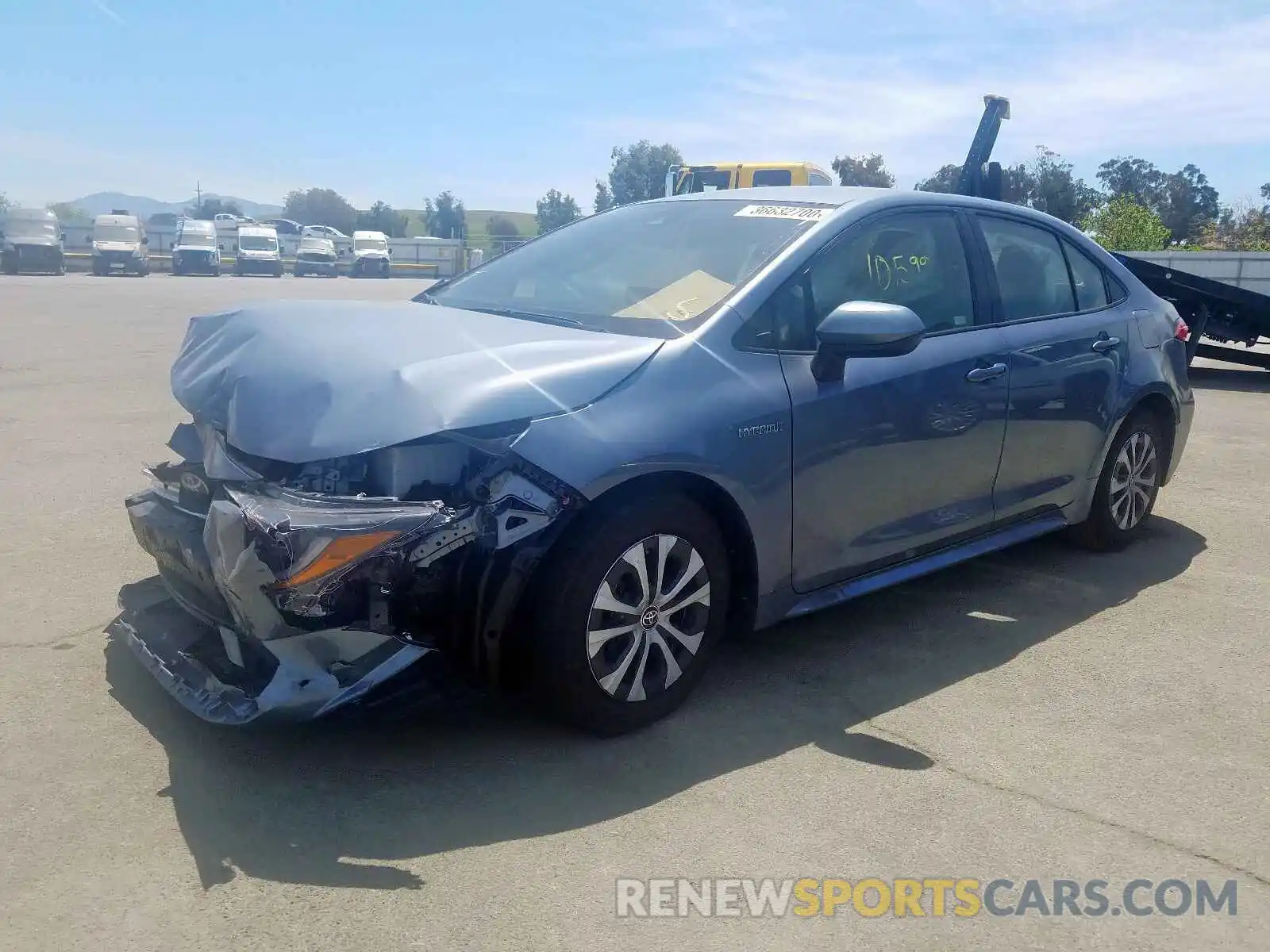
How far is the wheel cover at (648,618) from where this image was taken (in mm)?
3180

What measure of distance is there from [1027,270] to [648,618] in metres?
2.59

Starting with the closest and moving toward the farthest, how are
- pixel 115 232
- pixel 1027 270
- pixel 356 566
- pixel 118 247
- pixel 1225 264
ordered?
pixel 356 566 → pixel 1027 270 → pixel 1225 264 → pixel 118 247 → pixel 115 232

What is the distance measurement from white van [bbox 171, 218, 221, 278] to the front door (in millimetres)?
43361

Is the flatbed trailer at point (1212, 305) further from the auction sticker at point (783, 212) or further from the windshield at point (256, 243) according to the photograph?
the windshield at point (256, 243)

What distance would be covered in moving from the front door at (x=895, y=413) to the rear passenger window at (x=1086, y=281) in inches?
34.5

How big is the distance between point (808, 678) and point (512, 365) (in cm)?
157

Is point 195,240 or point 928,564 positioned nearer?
point 928,564

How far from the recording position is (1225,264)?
2294 cm

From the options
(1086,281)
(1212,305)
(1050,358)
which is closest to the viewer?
(1050,358)

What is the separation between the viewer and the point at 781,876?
268 cm

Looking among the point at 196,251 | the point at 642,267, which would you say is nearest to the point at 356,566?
the point at 642,267

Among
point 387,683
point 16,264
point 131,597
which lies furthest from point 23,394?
point 16,264

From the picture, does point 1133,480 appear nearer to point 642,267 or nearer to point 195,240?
point 642,267

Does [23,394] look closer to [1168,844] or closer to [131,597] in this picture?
[131,597]
